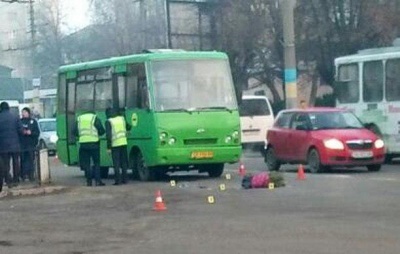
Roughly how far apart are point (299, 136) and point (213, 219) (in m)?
12.4

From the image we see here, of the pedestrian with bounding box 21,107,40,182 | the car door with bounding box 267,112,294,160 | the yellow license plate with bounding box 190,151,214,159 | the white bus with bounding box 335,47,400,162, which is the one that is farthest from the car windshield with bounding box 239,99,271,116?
the yellow license plate with bounding box 190,151,214,159

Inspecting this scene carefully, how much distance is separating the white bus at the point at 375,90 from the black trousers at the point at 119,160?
327 inches

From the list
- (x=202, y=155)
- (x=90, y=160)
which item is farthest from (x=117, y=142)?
(x=202, y=155)

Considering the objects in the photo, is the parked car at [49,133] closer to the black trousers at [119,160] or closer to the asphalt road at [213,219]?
the black trousers at [119,160]

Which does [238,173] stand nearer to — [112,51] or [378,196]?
[378,196]

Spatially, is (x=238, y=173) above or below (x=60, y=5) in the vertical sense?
below

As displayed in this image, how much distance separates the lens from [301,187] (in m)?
23.7

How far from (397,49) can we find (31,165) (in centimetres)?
1187

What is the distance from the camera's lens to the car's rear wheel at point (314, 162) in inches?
1139

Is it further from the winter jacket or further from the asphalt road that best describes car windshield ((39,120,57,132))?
the asphalt road

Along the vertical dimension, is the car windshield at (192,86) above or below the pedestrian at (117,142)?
above

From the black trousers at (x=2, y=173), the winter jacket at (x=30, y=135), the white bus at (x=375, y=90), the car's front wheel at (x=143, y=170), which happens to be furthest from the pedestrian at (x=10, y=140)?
the white bus at (x=375, y=90)

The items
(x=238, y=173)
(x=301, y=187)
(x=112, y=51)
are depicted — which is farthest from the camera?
(x=112, y=51)

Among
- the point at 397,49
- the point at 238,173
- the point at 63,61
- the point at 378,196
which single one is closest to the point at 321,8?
the point at 397,49
